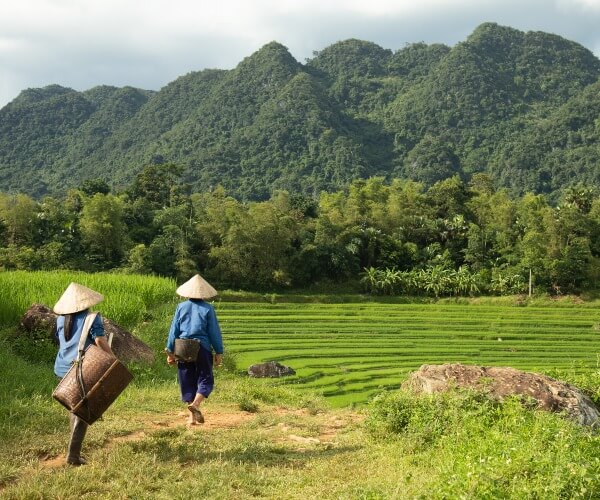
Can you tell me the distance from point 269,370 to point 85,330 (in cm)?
1376

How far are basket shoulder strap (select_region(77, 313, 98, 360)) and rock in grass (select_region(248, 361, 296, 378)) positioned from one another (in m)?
12.8

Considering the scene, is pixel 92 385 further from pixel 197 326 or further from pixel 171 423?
pixel 171 423

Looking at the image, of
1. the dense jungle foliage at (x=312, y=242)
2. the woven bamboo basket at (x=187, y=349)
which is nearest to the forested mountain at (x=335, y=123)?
the dense jungle foliage at (x=312, y=242)

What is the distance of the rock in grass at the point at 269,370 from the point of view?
17531 mm

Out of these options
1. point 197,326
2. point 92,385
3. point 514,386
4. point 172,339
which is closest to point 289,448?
point 197,326

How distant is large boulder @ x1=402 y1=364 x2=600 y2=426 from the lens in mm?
5336

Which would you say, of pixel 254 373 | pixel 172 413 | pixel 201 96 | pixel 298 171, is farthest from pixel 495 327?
pixel 201 96

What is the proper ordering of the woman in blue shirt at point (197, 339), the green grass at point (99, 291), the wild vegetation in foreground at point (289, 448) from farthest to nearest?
the green grass at point (99, 291) → the woman in blue shirt at point (197, 339) → the wild vegetation in foreground at point (289, 448)

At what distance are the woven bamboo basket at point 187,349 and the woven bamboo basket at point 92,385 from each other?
40.8 inches

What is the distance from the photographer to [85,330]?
470 centimetres

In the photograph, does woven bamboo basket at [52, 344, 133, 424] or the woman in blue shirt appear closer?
woven bamboo basket at [52, 344, 133, 424]

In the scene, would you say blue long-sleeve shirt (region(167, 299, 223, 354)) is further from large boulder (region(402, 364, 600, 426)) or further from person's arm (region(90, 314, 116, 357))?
large boulder (region(402, 364, 600, 426))

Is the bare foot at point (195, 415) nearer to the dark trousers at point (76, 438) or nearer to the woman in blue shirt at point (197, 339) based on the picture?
the woman in blue shirt at point (197, 339)

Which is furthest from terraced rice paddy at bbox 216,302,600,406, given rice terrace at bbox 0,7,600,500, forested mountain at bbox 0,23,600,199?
forested mountain at bbox 0,23,600,199
